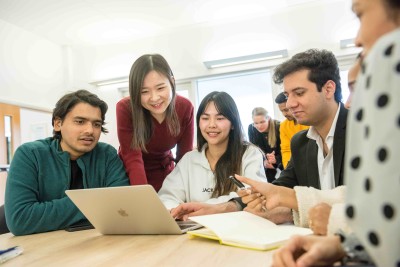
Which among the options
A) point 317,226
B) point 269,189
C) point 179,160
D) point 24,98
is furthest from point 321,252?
point 24,98

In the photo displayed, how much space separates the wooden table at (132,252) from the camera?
0.74 m

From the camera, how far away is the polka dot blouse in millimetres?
304

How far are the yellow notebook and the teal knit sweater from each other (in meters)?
0.64

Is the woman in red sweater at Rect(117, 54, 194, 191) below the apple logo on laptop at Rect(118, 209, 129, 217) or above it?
above

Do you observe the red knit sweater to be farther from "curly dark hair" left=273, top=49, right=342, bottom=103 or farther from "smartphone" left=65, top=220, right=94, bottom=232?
"curly dark hair" left=273, top=49, right=342, bottom=103

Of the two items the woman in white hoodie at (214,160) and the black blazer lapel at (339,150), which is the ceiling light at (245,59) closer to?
the woman in white hoodie at (214,160)

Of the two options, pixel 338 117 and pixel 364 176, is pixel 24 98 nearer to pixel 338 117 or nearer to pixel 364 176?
pixel 338 117

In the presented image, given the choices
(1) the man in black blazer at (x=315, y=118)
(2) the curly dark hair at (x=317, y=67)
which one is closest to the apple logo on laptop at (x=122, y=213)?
(1) the man in black blazer at (x=315, y=118)

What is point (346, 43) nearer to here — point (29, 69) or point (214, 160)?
point (214, 160)

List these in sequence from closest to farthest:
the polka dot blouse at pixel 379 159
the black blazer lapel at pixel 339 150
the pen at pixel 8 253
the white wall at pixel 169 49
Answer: the polka dot blouse at pixel 379 159, the pen at pixel 8 253, the black blazer lapel at pixel 339 150, the white wall at pixel 169 49

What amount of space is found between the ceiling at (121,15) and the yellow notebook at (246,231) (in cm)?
346

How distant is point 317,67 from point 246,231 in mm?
1094

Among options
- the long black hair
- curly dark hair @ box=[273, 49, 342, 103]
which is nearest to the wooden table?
the long black hair

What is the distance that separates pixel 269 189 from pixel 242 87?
3671 millimetres
